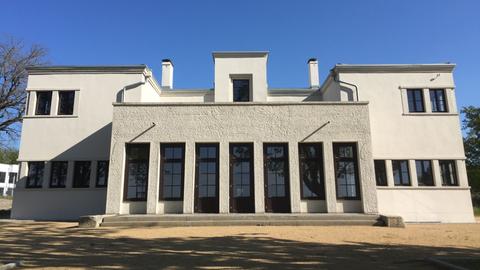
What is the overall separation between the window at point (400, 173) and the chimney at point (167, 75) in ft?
43.5

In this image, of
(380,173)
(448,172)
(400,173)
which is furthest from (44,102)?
(448,172)

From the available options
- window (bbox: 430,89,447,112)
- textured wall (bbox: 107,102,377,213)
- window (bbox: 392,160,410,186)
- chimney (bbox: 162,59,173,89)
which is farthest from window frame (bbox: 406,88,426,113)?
chimney (bbox: 162,59,173,89)

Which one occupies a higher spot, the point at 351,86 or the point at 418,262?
the point at 351,86

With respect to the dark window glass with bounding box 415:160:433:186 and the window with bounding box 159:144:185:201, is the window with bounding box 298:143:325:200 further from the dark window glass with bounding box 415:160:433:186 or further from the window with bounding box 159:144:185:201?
the dark window glass with bounding box 415:160:433:186

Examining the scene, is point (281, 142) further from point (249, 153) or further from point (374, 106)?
point (374, 106)

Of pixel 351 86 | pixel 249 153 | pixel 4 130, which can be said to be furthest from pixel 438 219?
pixel 4 130

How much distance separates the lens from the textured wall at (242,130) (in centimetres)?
1415

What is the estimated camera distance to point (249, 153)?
1475 cm

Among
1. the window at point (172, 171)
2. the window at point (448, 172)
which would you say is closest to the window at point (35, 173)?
the window at point (172, 171)

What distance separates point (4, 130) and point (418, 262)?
2775 centimetres

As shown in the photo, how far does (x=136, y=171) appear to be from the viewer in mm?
14570

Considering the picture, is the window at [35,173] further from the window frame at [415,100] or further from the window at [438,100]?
the window at [438,100]

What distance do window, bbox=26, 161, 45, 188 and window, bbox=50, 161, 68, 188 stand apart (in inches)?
22.3

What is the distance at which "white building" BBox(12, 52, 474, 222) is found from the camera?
14266 millimetres
